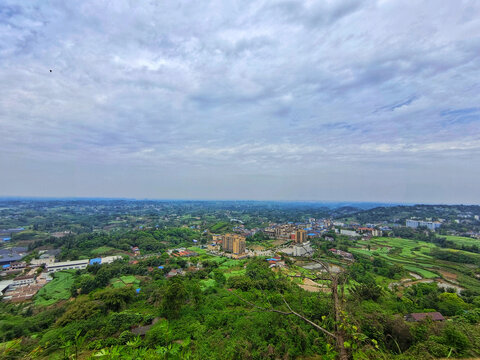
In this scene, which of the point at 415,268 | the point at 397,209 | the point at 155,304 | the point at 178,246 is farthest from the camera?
the point at 397,209

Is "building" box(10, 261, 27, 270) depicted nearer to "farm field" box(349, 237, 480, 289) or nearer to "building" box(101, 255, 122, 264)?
"building" box(101, 255, 122, 264)

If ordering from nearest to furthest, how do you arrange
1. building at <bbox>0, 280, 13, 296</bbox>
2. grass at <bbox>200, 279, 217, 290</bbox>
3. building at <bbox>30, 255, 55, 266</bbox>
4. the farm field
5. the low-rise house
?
grass at <bbox>200, 279, 217, 290</bbox> < building at <bbox>0, 280, 13, 296</bbox> < the farm field < the low-rise house < building at <bbox>30, 255, 55, 266</bbox>

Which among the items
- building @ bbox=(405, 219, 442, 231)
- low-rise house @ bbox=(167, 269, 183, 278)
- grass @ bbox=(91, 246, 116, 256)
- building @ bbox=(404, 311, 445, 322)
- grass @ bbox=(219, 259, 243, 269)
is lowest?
grass @ bbox=(91, 246, 116, 256)

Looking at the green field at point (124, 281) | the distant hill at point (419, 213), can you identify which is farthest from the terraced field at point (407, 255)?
the distant hill at point (419, 213)

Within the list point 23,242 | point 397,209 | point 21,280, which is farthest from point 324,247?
point 397,209

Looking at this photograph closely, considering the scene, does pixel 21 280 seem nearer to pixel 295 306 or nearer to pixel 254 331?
pixel 254 331

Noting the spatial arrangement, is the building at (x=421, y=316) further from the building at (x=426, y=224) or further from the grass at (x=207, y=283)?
the building at (x=426, y=224)

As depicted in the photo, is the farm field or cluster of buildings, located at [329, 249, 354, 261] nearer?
the farm field

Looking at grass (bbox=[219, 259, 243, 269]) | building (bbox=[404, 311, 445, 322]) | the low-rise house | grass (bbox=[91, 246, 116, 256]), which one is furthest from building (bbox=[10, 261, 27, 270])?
building (bbox=[404, 311, 445, 322])
